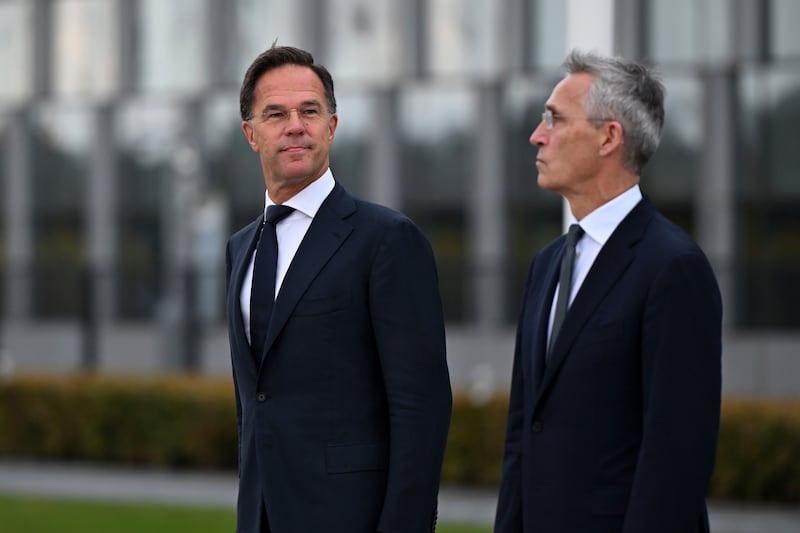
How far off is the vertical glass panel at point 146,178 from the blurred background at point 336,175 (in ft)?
0.12

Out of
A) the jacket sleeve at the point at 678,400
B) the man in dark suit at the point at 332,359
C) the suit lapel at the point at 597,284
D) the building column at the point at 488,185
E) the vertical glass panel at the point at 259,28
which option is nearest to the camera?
the jacket sleeve at the point at 678,400

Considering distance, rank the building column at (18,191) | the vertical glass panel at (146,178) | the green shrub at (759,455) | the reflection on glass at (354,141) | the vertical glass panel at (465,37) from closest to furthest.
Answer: the green shrub at (759,455), the vertical glass panel at (465,37), the reflection on glass at (354,141), the vertical glass panel at (146,178), the building column at (18,191)

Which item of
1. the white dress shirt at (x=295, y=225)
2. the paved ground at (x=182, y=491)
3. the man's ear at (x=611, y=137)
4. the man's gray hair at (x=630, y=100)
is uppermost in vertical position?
the man's gray hair at (x=630, y=100)

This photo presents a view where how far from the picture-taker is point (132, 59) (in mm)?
23688

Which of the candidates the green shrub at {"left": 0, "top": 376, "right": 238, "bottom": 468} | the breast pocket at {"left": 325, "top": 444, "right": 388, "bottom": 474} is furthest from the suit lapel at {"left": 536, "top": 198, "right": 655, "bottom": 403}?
the green shrub at {"left": 0, "top": 376, "right": 238, "bottom": 468}

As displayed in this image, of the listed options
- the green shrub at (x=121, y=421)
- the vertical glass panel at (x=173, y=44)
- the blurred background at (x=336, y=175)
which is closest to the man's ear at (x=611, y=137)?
the blurred background at (x=336, y=175)

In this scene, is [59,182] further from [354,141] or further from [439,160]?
[439,160]

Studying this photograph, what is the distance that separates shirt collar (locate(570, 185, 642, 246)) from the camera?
3.39 m

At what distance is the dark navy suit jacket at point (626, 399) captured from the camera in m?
3.11

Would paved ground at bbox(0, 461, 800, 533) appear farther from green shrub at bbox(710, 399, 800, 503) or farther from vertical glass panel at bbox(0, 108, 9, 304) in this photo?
vertical glass panel at bbox(0, 108, 9, 304)

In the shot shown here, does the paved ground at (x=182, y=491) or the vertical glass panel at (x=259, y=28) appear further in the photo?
the vertical glass panel at (x=259, y=28)

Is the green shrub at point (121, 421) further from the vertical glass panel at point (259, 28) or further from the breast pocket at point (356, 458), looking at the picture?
the breast pocket at point (356, 458)

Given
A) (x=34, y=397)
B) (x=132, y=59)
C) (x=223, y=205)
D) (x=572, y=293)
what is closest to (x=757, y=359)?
(x=34, y=397)

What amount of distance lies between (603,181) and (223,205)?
19360mm
